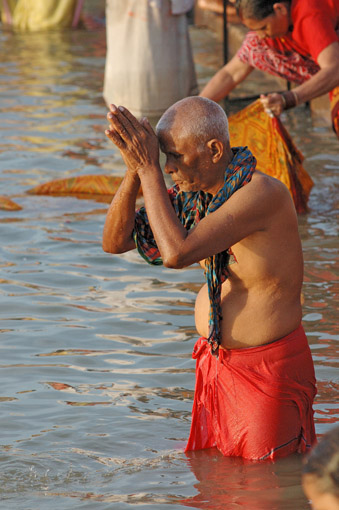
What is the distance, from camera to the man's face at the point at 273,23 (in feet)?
21.5

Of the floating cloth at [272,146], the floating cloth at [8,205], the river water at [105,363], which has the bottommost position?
the floating cloth at [8,205]

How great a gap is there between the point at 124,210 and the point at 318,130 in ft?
20.9

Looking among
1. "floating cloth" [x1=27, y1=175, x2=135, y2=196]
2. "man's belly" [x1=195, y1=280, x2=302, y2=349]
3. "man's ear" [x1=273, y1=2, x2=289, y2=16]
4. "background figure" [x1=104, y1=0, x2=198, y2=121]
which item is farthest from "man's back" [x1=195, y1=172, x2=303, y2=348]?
"background figure" [x1=104, y1=0, x2=198, y2=121]

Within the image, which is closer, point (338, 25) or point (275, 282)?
point (275, 282)

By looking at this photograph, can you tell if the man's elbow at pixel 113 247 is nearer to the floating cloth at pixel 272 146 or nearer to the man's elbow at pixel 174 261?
the man's elbow at pixel 174 261

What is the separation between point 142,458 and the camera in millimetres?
4094

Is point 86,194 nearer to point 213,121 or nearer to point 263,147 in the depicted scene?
point 263,147

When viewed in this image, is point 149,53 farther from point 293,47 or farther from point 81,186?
point 293,47

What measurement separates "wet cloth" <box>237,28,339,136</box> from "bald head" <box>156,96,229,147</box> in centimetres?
355

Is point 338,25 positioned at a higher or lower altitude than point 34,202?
higher

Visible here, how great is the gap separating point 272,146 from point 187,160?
3.54 metres

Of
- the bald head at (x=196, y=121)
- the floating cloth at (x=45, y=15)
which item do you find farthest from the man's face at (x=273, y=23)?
the floating cloth at (x=45, y=15)

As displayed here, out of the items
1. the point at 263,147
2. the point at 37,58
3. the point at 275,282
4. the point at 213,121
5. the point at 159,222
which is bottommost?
the point at 37,58

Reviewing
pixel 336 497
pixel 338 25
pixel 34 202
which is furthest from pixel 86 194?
pixel 336 497
